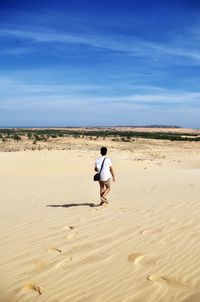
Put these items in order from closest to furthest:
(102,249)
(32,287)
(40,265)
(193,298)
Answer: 1. (193,298)
2. (32,287)
3. (40,265)
4. (102,249)

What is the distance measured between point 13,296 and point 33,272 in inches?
25.2

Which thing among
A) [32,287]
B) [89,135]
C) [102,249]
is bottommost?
[32,287]

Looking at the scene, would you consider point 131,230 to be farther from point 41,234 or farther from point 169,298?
point 169,298

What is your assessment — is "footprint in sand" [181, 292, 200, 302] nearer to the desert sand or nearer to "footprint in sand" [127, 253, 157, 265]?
the desert sand

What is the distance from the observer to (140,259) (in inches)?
219

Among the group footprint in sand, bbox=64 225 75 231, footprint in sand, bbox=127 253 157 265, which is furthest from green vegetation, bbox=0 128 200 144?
footprint in sand, bbox=127 253 157 265

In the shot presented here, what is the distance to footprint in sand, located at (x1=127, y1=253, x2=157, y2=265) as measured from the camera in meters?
5.40

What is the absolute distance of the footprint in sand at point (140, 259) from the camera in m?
5.40

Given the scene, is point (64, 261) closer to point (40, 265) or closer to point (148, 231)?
point (40, 265)

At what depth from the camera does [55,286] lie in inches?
191

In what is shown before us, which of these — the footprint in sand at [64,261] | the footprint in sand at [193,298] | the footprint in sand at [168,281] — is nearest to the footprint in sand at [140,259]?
the footprint in sand at [168,281]

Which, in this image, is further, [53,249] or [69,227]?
[69,227]

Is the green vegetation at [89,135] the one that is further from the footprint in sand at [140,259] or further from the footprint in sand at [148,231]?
the footprint in sand at [140,259]

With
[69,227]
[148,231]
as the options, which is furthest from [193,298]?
[69,227]
